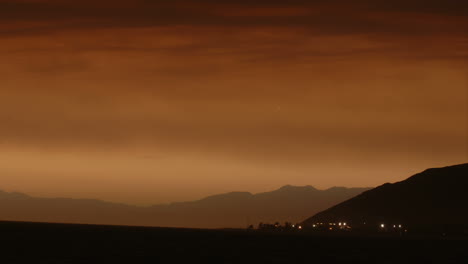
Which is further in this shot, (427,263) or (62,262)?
(427,263)

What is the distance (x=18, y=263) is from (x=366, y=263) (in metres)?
46.6

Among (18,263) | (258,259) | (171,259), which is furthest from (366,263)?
(18,263)

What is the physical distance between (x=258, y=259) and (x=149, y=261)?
18.8 metres

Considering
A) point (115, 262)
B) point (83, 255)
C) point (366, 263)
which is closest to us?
point (115, 262)

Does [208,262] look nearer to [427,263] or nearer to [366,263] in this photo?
[366,263]

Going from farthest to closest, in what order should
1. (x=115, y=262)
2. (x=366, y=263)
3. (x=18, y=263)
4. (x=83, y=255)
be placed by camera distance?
1. (x=83, y=255)
2. (x=366, y=263)
3. (x=115, y=262)
4. (x=18, y=263)

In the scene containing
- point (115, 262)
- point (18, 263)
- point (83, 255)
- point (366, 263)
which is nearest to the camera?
point (18, 263)

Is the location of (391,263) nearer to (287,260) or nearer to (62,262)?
(287,260)

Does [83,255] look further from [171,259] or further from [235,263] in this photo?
[235,263]

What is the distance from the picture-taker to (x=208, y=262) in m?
107

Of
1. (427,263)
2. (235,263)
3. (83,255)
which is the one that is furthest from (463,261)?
→ (83,255)

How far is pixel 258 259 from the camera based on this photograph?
11712 cm

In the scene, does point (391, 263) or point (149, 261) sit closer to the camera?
point (149, 261)

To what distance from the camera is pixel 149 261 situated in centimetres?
10525
